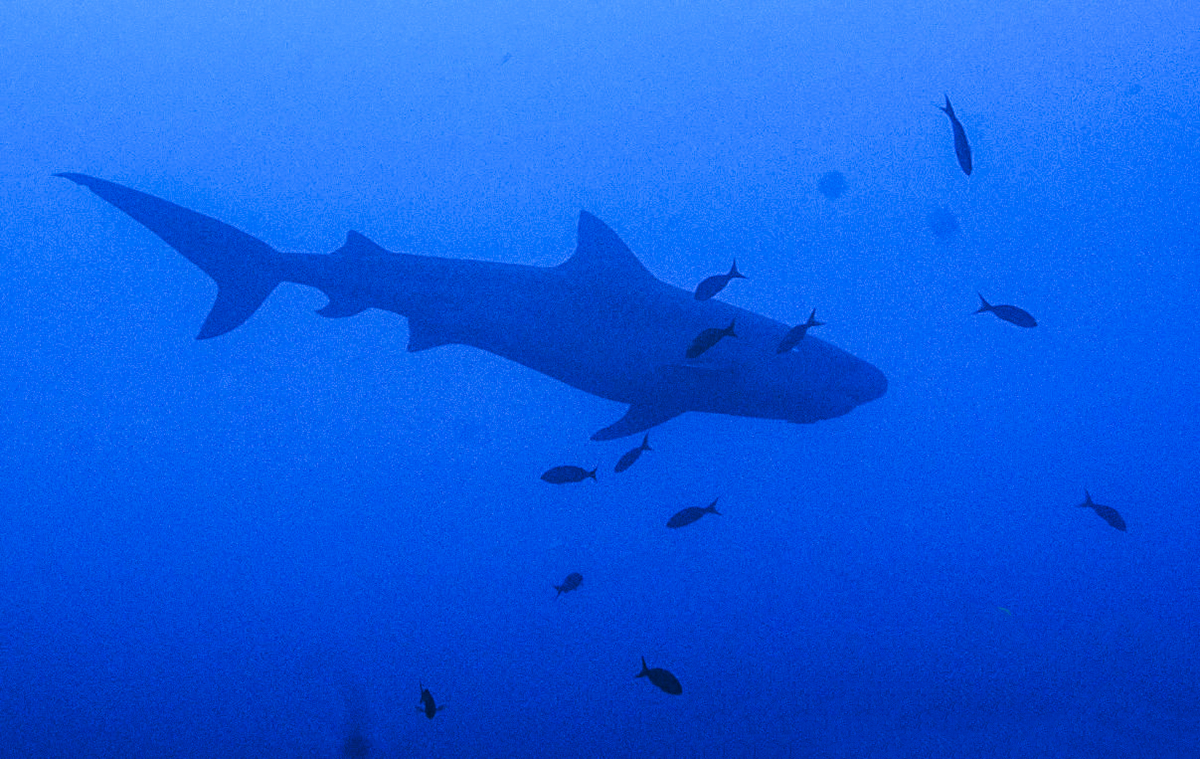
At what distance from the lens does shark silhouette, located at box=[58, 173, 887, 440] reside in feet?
13.5

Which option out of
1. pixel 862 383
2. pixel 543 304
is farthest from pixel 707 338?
pixel 862 383

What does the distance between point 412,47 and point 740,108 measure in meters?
3.82

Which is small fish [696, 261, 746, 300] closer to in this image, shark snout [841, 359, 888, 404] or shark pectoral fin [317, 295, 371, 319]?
shark snout [841, 359, 888, 404]

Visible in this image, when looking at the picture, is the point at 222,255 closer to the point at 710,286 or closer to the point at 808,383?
the point at 710,286

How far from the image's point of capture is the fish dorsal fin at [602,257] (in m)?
4.11

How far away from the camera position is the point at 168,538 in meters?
7.86

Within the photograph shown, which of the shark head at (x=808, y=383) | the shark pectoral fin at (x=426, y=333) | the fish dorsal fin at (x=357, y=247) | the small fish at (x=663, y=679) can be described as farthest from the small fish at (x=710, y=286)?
the small fish at (x=663, y=679)

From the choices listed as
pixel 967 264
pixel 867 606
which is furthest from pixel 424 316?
pixel 967 264

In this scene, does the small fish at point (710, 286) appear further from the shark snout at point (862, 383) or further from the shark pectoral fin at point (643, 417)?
the shark snout at point (862, 383)

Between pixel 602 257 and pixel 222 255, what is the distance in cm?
210

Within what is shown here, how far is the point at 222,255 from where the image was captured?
4262 millimetres

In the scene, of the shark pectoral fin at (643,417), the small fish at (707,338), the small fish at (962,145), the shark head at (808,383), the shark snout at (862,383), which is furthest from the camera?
the shark snout at (862,383)

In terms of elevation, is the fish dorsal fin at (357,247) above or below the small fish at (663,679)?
above

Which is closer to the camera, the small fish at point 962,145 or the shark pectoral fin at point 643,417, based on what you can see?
the small fish at point 962,145
